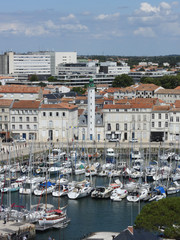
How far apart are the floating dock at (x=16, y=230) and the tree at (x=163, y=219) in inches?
276

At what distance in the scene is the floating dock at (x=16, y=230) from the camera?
1187 inches

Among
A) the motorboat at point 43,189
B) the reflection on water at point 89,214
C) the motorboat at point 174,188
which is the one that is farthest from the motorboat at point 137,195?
the motorboat at point 43,189

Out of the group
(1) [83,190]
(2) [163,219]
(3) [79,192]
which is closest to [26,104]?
(1) [83,190]

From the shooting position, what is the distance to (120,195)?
40.1 metres

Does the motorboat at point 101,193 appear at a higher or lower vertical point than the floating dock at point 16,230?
higher

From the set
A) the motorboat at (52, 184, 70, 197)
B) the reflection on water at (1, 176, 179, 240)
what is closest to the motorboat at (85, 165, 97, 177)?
the motorboat at (52, 184, 70, 197)

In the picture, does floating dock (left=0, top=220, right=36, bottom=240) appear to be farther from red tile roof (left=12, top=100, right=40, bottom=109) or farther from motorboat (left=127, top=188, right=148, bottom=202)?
red tile roof (left=12, top=100, right=40, bottom=109)

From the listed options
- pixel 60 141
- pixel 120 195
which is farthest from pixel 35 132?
pixel 120 195

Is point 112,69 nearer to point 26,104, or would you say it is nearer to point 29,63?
point 29,63

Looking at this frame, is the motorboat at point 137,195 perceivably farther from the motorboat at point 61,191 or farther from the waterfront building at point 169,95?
the waterfront building at point 169,95

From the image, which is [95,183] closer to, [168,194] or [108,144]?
[168,194]

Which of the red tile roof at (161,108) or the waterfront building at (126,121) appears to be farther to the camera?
the red tile roof at (161,108)

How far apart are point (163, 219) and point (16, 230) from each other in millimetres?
8485

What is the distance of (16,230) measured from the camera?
31.0 meters
